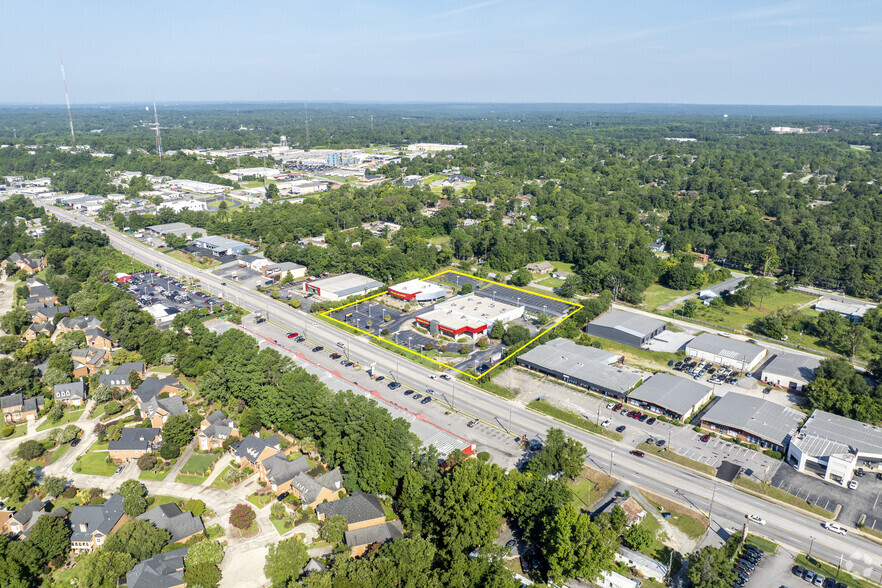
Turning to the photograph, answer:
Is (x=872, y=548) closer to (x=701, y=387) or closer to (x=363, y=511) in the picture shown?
(x=701, y=387)

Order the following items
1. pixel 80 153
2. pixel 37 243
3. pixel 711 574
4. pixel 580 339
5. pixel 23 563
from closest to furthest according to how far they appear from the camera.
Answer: pixel 711 574, pixel 23 563, pixel 580 339, pixel 37 243, pixel 80 153

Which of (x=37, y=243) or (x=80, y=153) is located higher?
(x=80, y=153)

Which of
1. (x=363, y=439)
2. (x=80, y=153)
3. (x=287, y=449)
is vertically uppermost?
(x=80, y=153)

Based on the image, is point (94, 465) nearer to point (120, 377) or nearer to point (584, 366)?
point (120, 377)

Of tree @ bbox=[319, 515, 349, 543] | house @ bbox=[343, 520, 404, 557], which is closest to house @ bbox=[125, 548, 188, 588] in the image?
tree @ bbox=[319, 515, 349, 543]

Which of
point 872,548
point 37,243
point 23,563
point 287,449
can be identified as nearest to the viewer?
point 23,563

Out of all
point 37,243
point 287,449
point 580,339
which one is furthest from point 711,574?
point 37,243

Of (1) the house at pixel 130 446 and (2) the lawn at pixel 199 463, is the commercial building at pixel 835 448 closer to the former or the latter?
(2) the lawn at pixel 199 463

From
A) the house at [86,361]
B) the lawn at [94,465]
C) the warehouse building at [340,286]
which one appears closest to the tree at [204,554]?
the lawn at [94,465]
